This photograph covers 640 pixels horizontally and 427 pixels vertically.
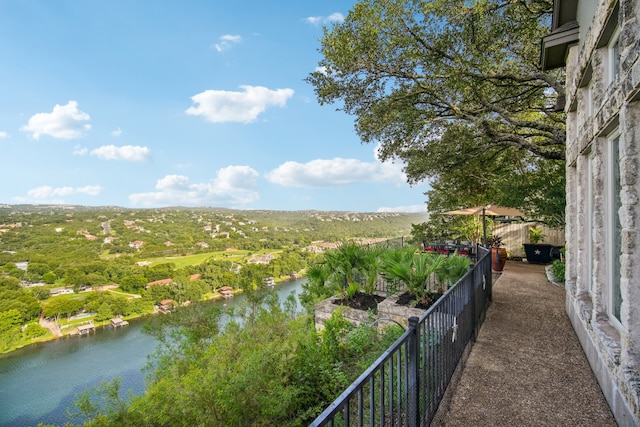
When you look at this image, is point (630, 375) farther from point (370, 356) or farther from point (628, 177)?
point (370, 356)

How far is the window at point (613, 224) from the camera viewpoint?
299 centimetres

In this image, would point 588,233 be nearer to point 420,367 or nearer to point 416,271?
point 416,271

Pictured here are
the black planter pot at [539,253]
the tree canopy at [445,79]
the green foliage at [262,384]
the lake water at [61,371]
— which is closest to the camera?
the green foliage at [262,384]

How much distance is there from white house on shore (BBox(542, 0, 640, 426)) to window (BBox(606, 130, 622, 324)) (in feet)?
0.03

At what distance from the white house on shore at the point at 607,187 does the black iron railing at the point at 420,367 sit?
129cm

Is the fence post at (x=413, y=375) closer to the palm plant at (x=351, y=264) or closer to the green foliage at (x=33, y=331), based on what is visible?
the palm plant at (x=351, y=264)

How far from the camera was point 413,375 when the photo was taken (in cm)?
219

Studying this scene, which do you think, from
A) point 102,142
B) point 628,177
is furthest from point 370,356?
point 102,142

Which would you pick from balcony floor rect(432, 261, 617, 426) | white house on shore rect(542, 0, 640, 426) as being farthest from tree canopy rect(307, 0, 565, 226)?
balcony floor rect(432, 261, 617, 426)

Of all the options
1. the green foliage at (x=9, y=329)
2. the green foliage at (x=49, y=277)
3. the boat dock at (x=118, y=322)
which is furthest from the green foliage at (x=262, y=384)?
the green foliage at (x=49, y=277)

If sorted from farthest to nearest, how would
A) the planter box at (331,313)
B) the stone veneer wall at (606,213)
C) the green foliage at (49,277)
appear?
the green foliage at (49,277)
the planter box at (331,313)
the stone veneer wall at (606,213)

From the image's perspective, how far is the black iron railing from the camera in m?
1.43

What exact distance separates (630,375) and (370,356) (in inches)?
105

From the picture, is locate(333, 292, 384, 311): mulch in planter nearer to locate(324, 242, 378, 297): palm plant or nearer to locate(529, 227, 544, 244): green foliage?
locate(324, 242, 378, 297): palm plant
